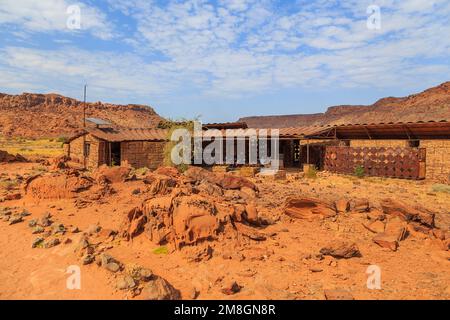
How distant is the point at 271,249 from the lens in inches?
298

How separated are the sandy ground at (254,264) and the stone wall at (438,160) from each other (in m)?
9.21

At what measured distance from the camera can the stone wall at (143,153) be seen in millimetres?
21297

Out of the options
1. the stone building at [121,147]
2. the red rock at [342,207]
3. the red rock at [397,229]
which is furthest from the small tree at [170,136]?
the red rock at [397,229]

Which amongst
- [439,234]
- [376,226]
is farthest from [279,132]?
[439,234]

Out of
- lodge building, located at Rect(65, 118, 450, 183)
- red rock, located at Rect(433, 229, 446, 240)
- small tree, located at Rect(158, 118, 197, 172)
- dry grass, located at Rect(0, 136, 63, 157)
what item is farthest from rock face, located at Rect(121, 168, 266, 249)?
dry grass, located at Rect(0, 136, 63, 157)

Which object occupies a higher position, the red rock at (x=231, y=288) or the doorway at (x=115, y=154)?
the doorway at (x=115, y=154)

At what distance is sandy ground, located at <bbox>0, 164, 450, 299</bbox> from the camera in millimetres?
5734

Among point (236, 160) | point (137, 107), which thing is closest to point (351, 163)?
point (236, 160)

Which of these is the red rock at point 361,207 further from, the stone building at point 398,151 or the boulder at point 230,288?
the stone building at point 398,151

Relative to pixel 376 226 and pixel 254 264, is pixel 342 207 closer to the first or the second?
pixel 376 226

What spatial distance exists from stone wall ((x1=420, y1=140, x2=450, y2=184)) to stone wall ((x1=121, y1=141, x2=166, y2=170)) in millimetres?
16356

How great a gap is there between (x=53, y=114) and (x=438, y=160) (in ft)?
256

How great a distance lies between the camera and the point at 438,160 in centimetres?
1784

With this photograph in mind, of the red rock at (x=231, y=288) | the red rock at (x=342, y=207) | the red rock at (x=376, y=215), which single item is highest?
the red rock at (x=342, y=207)
